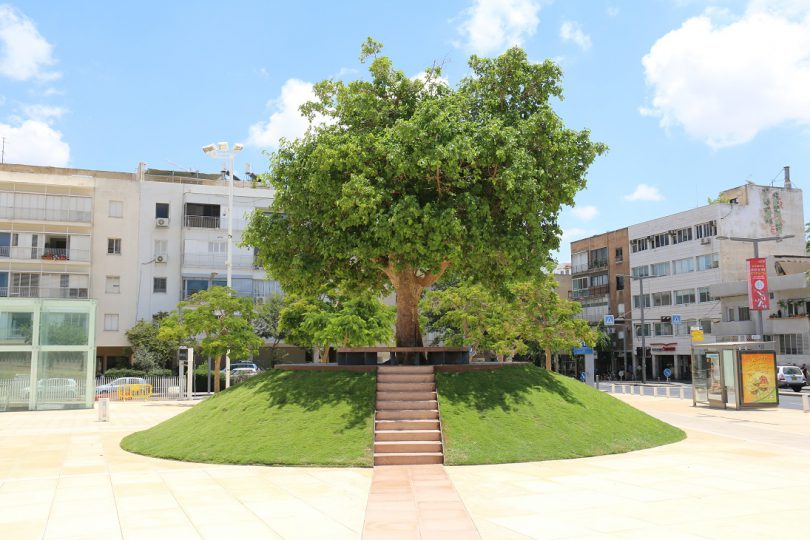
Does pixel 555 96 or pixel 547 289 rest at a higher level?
pixel 555 96

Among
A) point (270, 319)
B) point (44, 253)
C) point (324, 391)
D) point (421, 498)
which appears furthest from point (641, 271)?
point (421, 498)

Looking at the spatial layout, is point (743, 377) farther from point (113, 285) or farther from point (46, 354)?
point (113, 285)

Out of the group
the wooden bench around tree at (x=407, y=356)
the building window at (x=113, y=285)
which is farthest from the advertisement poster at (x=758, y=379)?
the building window at (x=113, y=285)

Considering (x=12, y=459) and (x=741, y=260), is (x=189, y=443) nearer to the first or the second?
(x=12, y=459)

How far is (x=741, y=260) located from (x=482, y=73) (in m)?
48.7

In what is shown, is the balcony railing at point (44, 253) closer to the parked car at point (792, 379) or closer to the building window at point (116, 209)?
the building window at point (116, 209)

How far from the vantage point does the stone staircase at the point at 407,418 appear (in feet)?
46.6

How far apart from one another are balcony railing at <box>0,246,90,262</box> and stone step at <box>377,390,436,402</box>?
43897mm

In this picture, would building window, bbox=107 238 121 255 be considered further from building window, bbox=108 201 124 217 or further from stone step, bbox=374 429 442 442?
stone step, bbox=374 429 442 442

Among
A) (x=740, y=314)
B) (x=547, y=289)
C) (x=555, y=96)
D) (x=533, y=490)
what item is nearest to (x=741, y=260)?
(x=740, y=314)

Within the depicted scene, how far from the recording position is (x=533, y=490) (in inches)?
441

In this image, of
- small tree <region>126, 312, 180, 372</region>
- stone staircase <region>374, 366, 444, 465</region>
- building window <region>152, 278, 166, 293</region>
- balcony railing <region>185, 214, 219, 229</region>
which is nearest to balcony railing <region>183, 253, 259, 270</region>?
building window <region>152, 278, 166, 293</region>

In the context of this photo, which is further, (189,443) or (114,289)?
(114,289)

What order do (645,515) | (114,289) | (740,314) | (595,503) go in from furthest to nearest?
(740,314) < (114,289) < (595,503) < (645,515)
